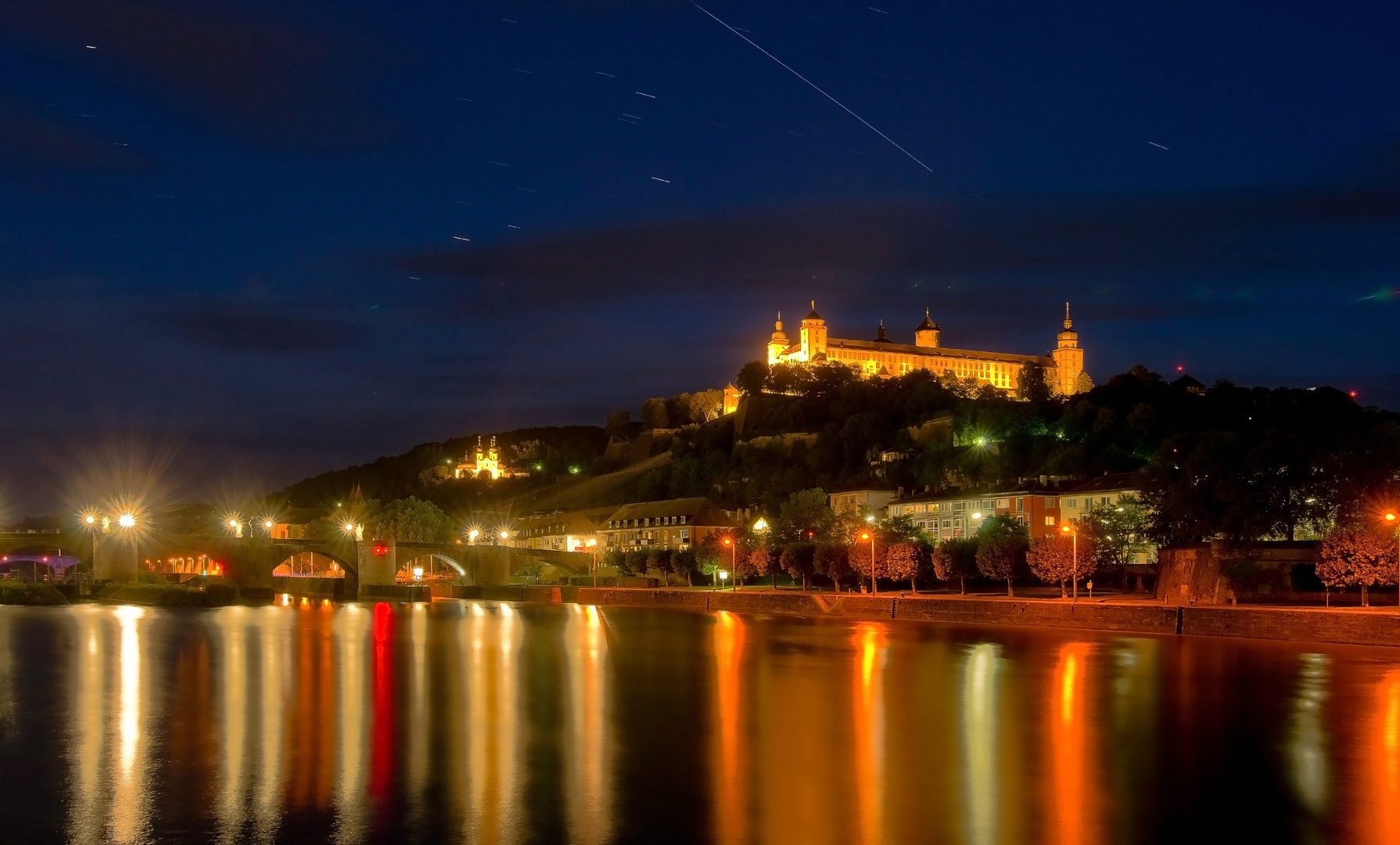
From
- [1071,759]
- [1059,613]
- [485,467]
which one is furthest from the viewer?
[485,467]

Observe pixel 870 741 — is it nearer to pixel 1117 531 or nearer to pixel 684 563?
pixel 1117 531

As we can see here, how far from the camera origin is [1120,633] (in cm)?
3794

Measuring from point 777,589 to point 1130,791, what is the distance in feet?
138

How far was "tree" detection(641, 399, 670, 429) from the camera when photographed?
129625 mm

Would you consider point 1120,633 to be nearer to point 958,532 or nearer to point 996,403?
point 958,532

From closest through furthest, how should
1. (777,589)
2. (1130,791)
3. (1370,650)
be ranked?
(1130,791), (1370,650), (777,589)

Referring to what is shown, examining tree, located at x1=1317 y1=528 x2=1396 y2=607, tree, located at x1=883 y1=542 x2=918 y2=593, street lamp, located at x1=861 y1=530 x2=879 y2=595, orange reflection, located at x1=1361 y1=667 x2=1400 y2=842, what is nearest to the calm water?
orange reflection, located at x1=1361 y1=667 x2=1400 y2=842

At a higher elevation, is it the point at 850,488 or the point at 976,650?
the point at 850,488

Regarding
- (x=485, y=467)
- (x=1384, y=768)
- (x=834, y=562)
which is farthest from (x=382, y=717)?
(x=485, y=467)

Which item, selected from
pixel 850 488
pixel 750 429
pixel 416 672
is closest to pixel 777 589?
pixel 850 488

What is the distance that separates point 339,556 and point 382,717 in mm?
46418

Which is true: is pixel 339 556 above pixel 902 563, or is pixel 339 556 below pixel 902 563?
above

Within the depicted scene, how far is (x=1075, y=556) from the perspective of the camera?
143ft

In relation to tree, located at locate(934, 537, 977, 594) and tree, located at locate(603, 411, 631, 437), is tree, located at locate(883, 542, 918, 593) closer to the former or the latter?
tree, located at locate(934, 537, 977, 594)
